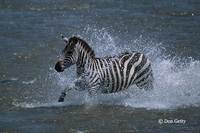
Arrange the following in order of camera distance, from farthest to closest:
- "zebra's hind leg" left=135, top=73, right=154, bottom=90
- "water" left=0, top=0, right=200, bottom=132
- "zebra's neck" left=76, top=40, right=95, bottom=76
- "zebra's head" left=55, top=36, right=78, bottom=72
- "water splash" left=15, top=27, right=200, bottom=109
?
"zebra's hind leg" left=135, top=73, right=154, bottom=90 < "water splash" left=15, top=27, right=200, bottom=109 < "zebra's neck" left=76, top=40, right=95, bottom=76 < "zebra's head" left=55, top=36, right=78, bottom=72 < "water" left=0, top=0, right=200, bottom=132

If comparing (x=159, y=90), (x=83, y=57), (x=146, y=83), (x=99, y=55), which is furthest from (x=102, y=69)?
(x=99, y=55)

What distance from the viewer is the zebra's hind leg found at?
59.0ft

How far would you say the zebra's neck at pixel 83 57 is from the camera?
17406 mm

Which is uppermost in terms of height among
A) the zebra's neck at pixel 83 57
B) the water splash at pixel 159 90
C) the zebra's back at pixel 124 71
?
the zebra's neck at pixel 83 57

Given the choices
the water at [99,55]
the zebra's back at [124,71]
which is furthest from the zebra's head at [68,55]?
the water at [99,55]

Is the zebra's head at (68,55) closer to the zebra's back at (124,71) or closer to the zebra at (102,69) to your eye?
the zebra at (102,69)

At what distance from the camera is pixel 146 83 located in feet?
59.1

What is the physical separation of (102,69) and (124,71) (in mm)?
501

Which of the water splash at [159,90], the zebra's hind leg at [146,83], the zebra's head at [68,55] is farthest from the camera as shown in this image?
the zebra's hind leg at [146,83]

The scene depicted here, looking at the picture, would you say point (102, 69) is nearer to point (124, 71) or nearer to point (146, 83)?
point (124, 71)

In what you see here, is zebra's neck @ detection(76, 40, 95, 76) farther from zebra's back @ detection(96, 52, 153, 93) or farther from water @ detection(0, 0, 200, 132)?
water @ detection(0, 0, 200, 132)

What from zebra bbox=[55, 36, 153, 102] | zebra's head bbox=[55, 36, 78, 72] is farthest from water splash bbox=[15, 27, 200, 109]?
zebra's head bbox=[55, 36, 78, 72]

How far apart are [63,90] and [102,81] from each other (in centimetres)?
82

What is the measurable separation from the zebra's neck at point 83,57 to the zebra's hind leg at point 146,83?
3.86 ft
